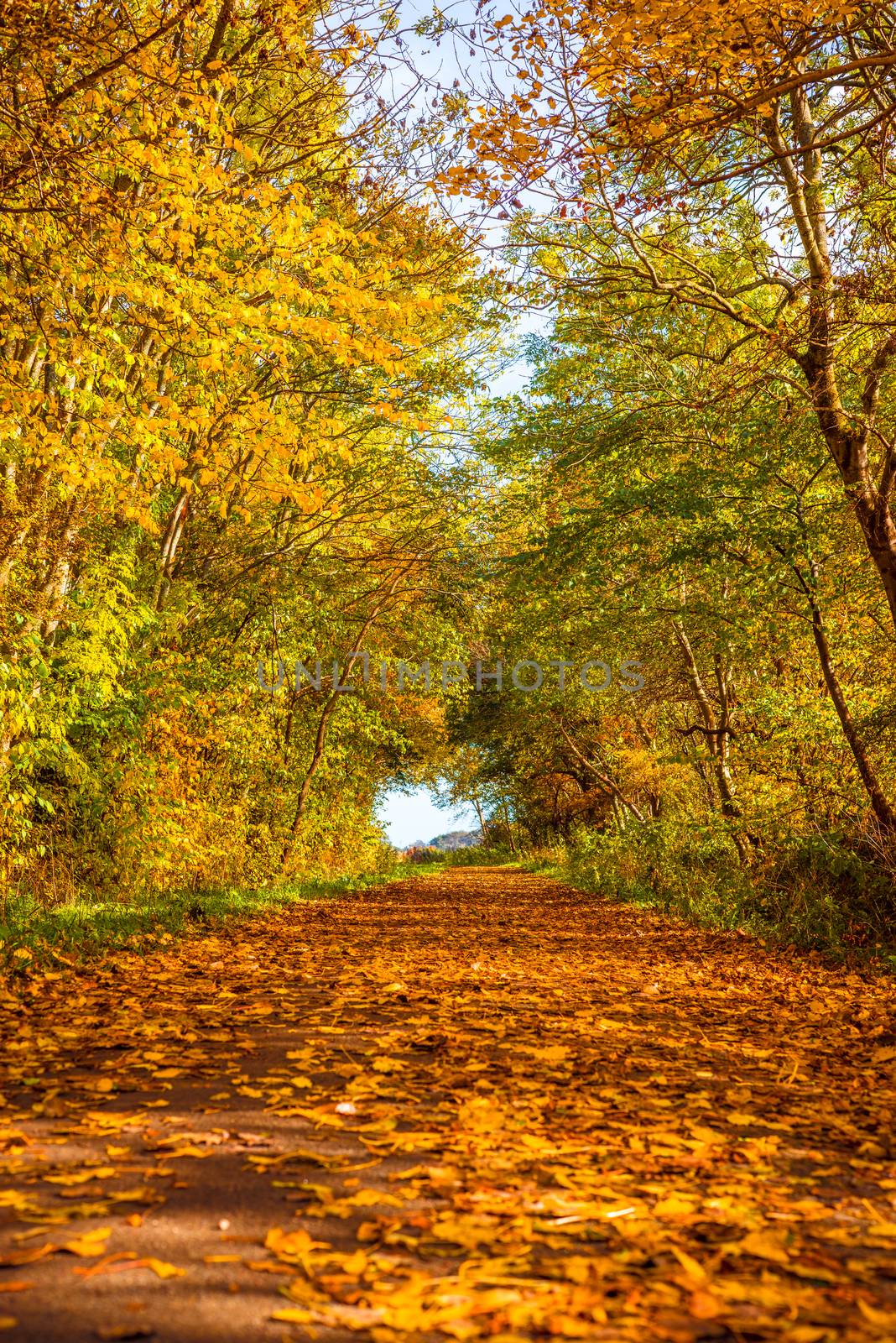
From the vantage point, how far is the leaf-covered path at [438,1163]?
1.85m

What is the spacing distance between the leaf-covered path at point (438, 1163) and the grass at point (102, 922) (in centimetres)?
60

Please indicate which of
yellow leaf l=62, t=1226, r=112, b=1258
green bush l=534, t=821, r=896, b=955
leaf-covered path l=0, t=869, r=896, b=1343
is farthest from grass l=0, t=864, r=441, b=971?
green bush l=534, t=821, r=896, b=955

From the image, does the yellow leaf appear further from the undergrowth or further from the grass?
the undergrowth

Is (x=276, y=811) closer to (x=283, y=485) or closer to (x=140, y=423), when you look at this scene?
(x=283, y=485)

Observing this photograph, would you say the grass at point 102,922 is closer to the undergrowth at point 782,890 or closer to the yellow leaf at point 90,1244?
the yellow leaf at point 90,1244

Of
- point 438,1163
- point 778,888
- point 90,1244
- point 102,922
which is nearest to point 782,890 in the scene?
point 778,888

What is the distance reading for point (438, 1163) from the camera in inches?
106

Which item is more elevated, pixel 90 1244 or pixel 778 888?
pixel 90 1244

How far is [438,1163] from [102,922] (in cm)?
523

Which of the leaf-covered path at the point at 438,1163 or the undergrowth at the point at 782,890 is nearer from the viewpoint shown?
the leaf-covered path at the point at 438,1163

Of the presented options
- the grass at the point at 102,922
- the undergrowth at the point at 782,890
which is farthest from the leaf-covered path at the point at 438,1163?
the undergrowth at the point at 782,890

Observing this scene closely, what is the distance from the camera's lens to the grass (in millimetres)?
6074

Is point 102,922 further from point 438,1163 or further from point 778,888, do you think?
point 778,888

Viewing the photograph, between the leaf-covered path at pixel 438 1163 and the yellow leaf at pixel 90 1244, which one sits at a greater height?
the yellow leaf at pixel 90 1244
